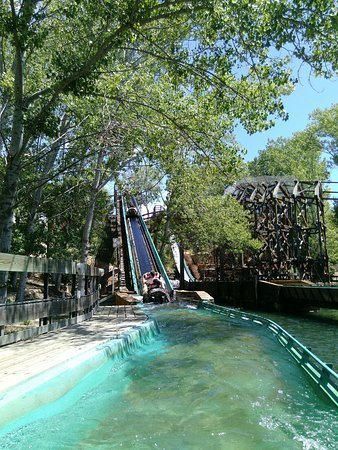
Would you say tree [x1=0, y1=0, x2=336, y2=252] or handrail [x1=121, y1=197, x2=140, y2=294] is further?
handrail [x1=121, y1=197, x2=140, y2=294]

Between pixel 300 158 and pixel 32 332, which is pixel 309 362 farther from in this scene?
pixel 300 158

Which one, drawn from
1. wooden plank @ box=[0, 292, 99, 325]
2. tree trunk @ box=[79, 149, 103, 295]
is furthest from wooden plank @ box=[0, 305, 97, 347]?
tree trunk @ box=[79, 149, 103, 295]

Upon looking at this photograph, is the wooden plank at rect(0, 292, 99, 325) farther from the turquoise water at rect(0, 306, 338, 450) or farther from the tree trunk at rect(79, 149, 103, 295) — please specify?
the tree trunk at rect(79, 149, 103, 295)

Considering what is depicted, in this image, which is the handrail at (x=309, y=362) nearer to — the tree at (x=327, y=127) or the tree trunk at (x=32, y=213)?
the tree trunk at (x=32, y=213)

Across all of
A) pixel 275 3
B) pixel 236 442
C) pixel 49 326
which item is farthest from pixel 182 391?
pixel 275 3

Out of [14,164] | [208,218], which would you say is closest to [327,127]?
[208,218]

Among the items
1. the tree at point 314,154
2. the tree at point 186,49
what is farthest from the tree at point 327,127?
the tree at point 186,49

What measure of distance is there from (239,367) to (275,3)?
5.90 m

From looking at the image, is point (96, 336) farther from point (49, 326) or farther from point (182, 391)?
point (182, 391)

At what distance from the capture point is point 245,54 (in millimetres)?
8406

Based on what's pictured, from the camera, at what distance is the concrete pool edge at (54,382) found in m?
4.05

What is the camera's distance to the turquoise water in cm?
387

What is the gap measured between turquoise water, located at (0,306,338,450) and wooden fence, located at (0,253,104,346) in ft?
5.20

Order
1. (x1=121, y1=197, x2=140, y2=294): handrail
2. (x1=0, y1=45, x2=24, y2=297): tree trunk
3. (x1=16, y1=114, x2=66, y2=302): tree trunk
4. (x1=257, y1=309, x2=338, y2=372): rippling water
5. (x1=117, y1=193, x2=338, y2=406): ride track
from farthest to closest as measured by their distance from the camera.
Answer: (x1=121, y1=197, x2=140, y2=294): handrail → (x1=16, y1=114, x2=66, y2=302): tree trunk → (x1=257, y1=309, x2=338, y2=372): rippling water → (x1=0, y1=45, x2=24, y2=297): tree trunk → (x1=117, y1=193, x2=338, y2=406): ride track
